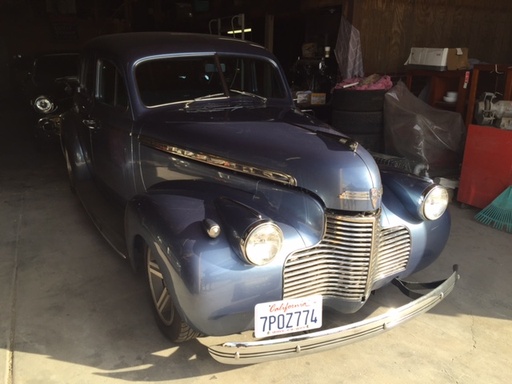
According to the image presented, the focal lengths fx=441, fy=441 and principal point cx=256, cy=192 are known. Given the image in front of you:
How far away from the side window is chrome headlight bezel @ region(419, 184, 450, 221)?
197 centimetres

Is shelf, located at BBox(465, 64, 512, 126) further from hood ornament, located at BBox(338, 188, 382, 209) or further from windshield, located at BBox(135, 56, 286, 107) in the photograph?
hood ornament, located at BBox(338, 188, 382, 209)

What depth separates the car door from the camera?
2.99m

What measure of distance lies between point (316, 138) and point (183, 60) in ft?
4.05

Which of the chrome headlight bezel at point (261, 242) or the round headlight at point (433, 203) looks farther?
the round headlight at point (433, 203)

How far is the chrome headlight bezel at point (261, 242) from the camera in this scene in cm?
A: 183

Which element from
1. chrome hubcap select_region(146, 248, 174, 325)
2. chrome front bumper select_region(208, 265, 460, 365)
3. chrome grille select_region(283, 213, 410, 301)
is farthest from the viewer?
chrome hubcap select_region(146, 248, 174, 325)

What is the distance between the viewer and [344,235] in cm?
206

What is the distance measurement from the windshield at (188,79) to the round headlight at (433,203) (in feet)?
4.54

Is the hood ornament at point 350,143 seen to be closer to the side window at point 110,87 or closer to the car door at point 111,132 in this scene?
the car door at point 111,132

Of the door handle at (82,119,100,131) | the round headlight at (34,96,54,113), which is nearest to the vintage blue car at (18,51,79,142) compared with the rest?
the round headlight at (34,96,54,113)

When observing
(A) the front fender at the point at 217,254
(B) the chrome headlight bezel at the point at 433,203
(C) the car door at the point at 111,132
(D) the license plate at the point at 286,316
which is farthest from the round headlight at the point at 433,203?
(C) the car door at the point at 111,132

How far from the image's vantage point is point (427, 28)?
6.32 metres

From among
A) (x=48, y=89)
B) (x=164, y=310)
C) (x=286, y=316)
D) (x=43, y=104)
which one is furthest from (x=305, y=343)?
(x=48, y=89)

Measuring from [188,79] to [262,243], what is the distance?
158 centimetres
